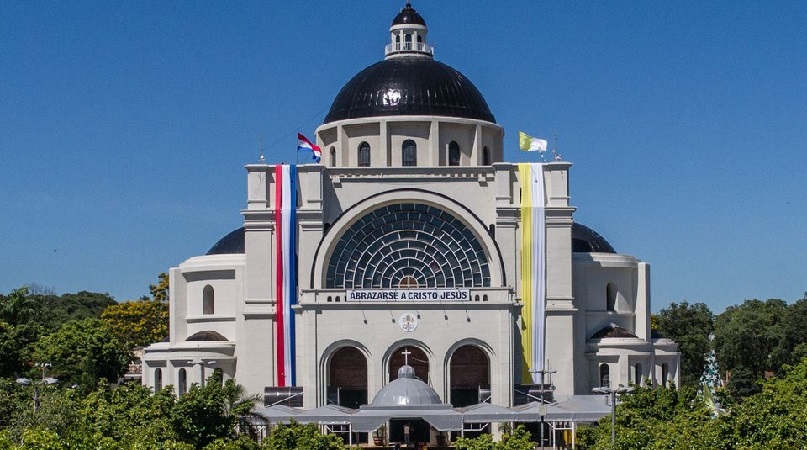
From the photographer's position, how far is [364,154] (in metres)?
94.3

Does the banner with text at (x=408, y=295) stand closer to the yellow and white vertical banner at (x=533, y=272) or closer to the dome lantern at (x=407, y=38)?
the yellow and white vertical banner at (x=533, y=272)

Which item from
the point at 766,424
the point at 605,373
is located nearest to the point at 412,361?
the point at 605,373

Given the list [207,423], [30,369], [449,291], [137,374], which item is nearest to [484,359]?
[449,291]

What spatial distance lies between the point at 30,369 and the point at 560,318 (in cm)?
3394

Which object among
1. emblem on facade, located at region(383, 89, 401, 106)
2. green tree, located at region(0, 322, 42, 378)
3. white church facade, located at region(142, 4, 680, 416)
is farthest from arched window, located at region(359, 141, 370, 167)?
green tree, located at region(0, 322, 42, 378)

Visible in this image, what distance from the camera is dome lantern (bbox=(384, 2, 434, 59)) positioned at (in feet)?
320

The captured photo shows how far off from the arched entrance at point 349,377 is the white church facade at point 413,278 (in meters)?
0.07

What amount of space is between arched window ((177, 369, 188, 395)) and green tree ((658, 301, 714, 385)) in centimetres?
4222

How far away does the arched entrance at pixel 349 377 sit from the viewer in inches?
3455

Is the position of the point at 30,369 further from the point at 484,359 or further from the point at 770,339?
the point at 770,339

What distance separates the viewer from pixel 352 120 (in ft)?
308

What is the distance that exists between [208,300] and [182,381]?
5688 millimetres

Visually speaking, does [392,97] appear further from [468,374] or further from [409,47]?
[468,374]

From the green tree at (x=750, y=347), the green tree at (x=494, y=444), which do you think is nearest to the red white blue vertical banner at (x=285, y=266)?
the green tree at (x=494, y=444)
